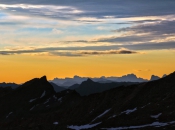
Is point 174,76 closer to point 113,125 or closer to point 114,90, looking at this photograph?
point 114,90

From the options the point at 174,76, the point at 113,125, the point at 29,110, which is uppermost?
the point at 174,76

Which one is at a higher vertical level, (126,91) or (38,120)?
(126,91)

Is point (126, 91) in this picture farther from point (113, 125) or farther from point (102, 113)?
point (113, 125)

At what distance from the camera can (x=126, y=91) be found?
113062 mm

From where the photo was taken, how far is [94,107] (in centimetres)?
11000

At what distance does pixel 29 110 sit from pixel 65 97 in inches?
638

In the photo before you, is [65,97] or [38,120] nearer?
[38,120]

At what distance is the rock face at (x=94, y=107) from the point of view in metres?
75.9

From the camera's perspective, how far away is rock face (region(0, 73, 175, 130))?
7588 centimetres

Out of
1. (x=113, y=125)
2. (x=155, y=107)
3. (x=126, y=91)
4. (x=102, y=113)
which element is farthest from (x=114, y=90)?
(x=113, y=125)

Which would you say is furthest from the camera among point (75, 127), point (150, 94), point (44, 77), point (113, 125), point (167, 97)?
point (44, 77)

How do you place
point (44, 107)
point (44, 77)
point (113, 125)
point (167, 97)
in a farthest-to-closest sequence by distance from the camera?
point (44, 77) → point (44, 107) → point (167, 97) → point (113, 125)

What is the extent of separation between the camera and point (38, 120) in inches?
4624

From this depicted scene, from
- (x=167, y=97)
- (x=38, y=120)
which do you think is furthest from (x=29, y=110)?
(x=167, y=97)
